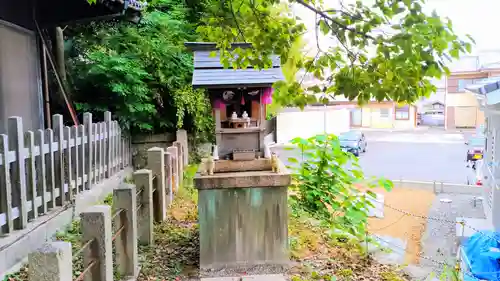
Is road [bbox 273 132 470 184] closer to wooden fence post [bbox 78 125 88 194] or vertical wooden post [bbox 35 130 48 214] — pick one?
wooden fence post [bbox 78 125 88 194]

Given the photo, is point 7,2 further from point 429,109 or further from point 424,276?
point 429,109

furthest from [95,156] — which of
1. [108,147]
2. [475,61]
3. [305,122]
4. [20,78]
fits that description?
[475,61]

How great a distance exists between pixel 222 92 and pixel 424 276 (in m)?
3.91

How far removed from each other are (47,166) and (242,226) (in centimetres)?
267

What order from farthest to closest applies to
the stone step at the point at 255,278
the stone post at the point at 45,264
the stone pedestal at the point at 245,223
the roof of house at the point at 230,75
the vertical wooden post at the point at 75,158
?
the vertical wooden post at the point at 75,158, the roof of house at the point at 230,75, the stone pedestal at the point at 245,223, the stone step at the point at 255,278, the stone post at the point at 45,264

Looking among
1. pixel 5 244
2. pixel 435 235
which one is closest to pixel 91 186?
pixel 5 244

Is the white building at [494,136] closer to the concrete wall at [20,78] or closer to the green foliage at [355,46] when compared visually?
the green foliage at [355,46]

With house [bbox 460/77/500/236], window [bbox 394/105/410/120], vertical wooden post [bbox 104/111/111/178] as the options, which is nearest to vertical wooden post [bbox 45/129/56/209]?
vertical wooden post [bbox 104/111/111/178]

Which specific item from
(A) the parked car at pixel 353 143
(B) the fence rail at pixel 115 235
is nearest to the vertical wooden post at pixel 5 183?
(B) the fence rail at pixel 115 235

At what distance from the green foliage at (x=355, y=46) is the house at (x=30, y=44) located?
423 centimetres

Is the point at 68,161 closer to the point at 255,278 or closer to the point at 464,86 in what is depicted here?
the point at 255,278

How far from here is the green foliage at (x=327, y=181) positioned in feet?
25.1

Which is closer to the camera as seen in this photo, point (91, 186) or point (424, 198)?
point (91, 186)

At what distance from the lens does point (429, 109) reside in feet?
148
